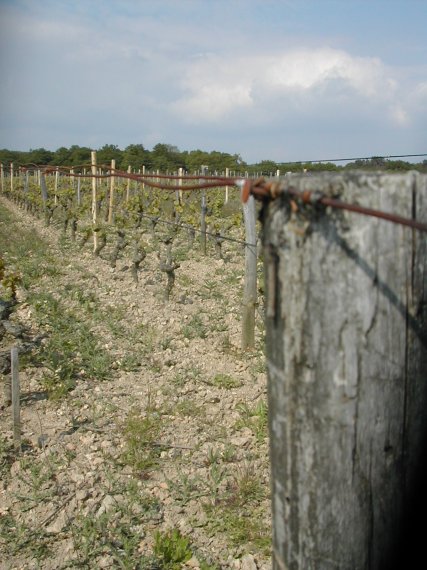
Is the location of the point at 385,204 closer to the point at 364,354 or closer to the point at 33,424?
the point at 364,354

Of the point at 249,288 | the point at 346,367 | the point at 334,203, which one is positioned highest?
the point at 334,203

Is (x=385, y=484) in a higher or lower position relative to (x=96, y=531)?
higher

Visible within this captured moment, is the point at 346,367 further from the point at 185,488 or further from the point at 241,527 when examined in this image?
the point at 185,488

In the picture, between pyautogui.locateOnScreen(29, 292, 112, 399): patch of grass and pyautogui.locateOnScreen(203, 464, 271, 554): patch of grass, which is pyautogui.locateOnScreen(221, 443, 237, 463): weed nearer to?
pyautogui.locateOnScreen(203, 464, 271, 554): patch of grass

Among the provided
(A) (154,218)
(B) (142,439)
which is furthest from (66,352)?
(A) (154,218)

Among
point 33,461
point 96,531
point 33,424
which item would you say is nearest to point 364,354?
point 96,531

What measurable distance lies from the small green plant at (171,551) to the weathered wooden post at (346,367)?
1.91 m

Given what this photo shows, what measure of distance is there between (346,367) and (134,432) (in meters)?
3.16

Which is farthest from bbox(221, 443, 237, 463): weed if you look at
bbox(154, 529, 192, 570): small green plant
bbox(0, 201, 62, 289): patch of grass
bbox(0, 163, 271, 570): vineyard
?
bbox(0, 201, 62, 289): patch of grass

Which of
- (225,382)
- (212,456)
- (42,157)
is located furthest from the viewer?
(42,157)

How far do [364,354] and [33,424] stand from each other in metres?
3.64

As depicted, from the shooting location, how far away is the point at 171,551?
2.62m

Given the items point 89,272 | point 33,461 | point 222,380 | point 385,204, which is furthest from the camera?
point 89,272

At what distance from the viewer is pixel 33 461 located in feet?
11.3
